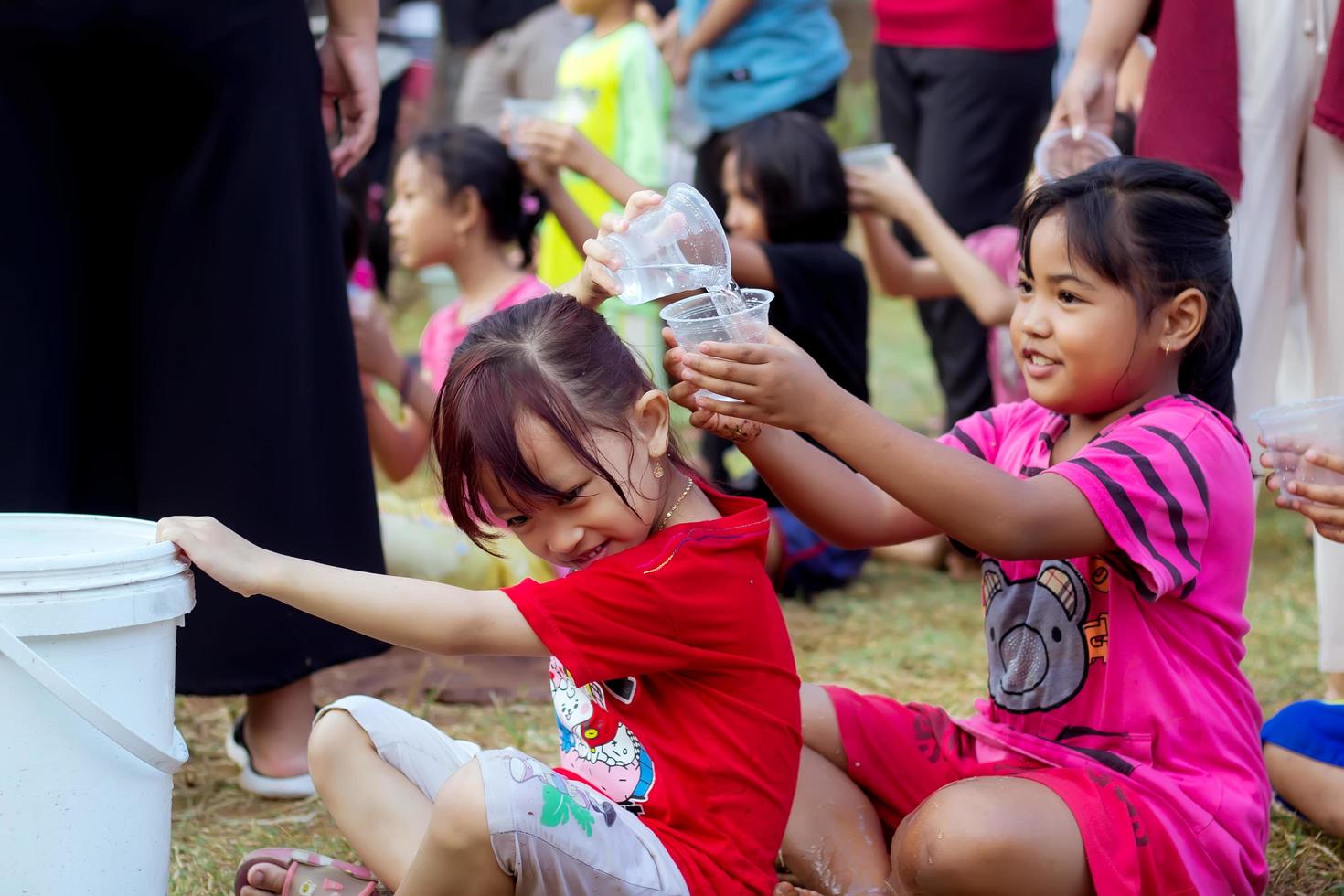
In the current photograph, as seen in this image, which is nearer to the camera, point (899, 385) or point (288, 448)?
point (288, 448)

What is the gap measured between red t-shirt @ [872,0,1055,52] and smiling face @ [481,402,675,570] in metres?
2.98

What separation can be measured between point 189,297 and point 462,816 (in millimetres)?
1105

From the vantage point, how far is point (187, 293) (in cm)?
242

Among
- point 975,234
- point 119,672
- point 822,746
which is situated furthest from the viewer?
point 975,234

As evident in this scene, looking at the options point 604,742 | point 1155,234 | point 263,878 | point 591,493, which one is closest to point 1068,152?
point 1155,234

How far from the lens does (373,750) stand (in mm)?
2049

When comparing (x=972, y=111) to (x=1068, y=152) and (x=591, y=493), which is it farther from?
(x=591, y=493)

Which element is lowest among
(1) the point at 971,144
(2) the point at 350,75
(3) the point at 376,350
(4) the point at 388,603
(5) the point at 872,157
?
(3) the point at 376,350

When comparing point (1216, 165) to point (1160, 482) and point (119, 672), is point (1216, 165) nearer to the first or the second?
point (1160, 482)

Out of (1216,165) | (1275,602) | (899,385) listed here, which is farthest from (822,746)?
(899,385)

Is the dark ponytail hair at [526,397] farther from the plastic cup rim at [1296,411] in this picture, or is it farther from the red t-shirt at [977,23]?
the red t-shirt at [977,23]

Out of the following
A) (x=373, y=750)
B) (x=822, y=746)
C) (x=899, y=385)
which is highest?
(x=373, y=750)

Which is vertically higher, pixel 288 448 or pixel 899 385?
pixel 288 448

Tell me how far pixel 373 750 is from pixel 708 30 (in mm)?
3446
